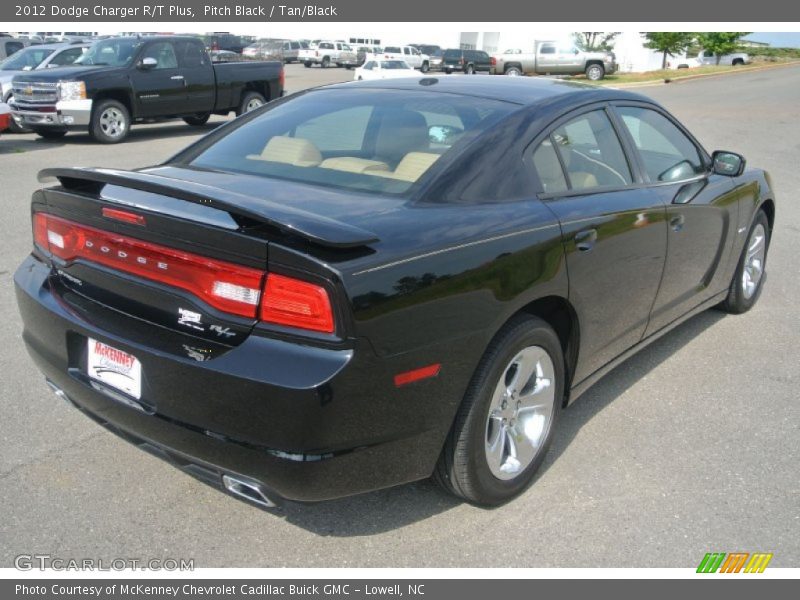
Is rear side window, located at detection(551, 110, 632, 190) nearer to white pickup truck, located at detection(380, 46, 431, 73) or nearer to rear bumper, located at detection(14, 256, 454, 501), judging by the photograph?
rear bumper, located at detection(14, 256, 454, 501)

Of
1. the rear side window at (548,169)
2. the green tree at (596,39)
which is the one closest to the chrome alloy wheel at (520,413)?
the rear side window at (548,169)

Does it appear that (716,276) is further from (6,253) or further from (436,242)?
(6,253)

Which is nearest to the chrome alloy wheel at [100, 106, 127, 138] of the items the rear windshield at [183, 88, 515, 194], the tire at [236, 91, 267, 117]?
the tire at [236, 91, 267, 117]

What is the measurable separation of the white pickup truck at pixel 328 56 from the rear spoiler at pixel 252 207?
162 feet

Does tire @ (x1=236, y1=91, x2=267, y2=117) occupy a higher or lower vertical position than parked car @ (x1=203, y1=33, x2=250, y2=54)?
lower

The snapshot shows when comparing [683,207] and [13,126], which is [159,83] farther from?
[683,207]

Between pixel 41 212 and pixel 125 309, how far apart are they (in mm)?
753

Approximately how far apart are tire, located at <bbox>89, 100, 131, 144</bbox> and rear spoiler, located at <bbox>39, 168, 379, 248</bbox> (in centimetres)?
1169

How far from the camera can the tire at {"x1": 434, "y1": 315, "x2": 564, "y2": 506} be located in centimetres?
293

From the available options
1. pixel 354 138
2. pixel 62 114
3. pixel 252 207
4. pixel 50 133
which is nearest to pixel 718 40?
pixel 50 133

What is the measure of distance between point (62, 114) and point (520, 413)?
12.4m

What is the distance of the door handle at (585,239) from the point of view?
3.36 m

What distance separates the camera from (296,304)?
246 cm

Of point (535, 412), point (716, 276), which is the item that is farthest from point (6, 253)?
point (716, 276)
